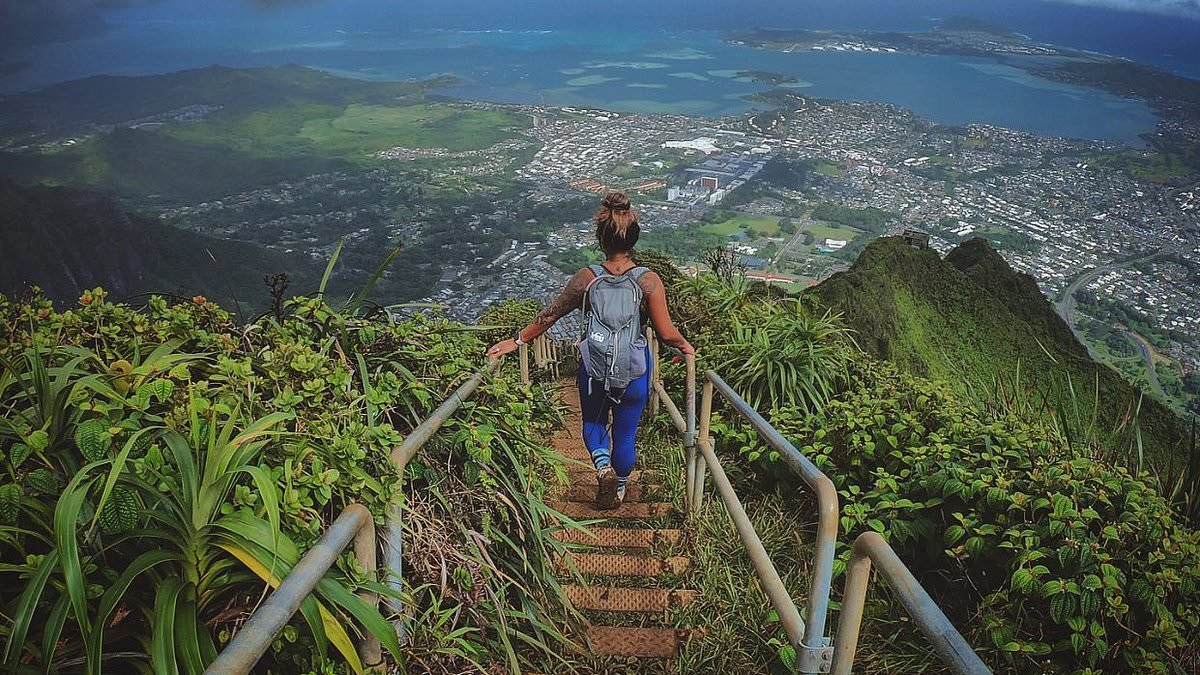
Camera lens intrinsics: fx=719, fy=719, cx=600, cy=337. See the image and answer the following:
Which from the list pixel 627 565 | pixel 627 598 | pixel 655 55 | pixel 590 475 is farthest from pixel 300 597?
pixel 655 55

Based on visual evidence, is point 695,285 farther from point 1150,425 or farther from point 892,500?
point 1150,425

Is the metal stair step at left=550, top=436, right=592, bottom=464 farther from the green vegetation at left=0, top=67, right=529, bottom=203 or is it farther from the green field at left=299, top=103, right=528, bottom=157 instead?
the green field at left=299, top=103, right=528, bottom=157

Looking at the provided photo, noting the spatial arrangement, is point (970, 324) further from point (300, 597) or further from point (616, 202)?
point (300, 597)

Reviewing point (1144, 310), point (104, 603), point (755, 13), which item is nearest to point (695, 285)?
point (104, 603)

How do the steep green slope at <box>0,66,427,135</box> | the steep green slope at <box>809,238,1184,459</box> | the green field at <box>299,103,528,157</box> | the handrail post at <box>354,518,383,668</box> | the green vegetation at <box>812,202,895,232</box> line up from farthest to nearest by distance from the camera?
the green field at <box>299,103,528,157</box> < the steep green slope at <box>0,66,427,135</box> < the green vegetation at <box>812,202,895,232</box> < the steep green slope at <box>809,238,1184,459</box> < the handrail post at <box>354,518,383,668</box>

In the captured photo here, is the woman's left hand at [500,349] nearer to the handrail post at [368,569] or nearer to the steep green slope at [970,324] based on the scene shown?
the handrail post at [368,569]

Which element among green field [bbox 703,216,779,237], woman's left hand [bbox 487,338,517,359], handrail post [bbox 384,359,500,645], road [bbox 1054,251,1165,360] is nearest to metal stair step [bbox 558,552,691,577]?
woman's left hand [bbox 487,338,517,359]
